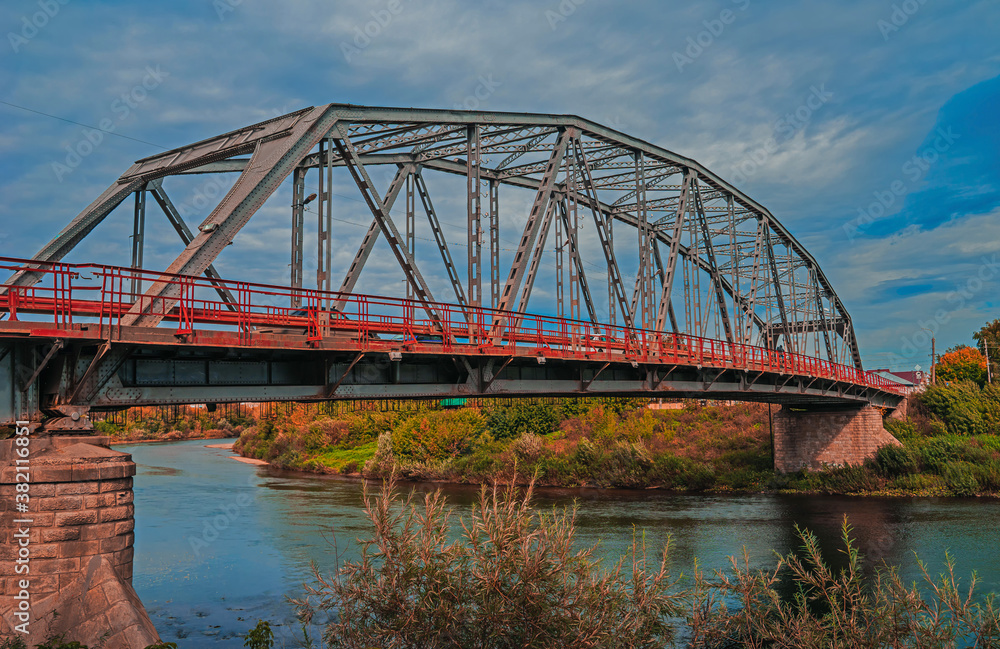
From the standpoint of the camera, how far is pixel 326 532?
26031mm

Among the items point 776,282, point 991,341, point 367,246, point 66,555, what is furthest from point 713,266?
point 991,341

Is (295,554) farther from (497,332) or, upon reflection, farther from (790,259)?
(790,259)

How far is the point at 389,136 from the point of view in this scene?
2281cm

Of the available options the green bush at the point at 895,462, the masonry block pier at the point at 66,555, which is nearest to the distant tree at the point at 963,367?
the green bush at the point at 895,462

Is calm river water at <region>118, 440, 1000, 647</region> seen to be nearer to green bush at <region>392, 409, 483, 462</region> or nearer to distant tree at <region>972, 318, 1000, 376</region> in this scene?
green bush at <region>392, 409, 483, 462</region>

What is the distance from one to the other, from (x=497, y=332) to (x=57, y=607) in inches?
490

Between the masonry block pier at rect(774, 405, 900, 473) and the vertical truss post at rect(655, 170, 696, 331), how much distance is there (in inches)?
674

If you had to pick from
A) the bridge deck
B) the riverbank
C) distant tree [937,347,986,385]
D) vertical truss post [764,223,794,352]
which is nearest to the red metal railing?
the bridge deck

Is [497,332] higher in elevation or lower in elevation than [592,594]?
higher

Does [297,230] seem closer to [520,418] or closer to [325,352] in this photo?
[325,352]

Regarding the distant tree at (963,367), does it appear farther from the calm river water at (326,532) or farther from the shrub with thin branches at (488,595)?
the shrub with thin branches at (488,595)

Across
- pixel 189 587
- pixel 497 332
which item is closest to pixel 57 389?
pixel 189 587

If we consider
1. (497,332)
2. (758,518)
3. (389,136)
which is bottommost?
(758,518)

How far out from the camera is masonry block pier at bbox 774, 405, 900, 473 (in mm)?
42375
